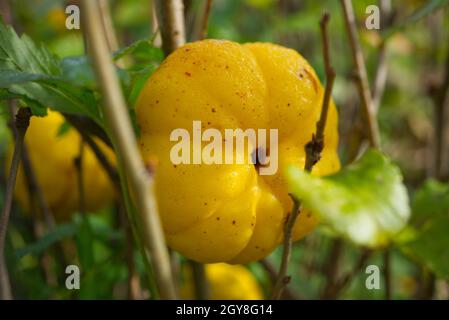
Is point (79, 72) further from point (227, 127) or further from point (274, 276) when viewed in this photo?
point (274, 276)

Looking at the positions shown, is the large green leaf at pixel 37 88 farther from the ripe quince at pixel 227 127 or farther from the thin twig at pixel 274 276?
the thin twig at pixel 274 276

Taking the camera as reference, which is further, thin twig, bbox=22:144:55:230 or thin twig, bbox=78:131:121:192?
thin twig, bbox=22:144:55:230

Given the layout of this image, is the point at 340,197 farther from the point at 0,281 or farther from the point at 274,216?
the point at 0,281

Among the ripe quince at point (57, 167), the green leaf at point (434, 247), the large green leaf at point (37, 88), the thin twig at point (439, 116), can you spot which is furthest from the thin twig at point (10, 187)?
the thin twig at point (439, 116)

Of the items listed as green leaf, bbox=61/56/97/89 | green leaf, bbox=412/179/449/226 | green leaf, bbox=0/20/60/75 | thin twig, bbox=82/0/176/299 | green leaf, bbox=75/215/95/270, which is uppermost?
green leaf, bbox=0/20/60/75

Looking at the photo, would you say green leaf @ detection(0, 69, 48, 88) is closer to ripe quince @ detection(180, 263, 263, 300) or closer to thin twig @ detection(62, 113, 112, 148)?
thin twig @ detection(62, 113, 112, 148)

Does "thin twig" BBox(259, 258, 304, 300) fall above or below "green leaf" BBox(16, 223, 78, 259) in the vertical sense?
below

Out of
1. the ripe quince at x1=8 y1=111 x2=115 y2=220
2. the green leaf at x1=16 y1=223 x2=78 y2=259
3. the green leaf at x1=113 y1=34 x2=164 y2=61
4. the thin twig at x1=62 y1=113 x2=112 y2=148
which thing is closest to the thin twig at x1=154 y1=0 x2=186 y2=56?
the green leaf at x1=113 y1=34 x2=164 y2=61
